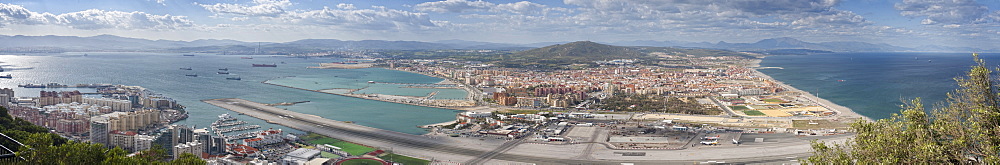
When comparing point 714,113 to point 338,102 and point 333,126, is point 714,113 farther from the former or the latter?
point 338,102

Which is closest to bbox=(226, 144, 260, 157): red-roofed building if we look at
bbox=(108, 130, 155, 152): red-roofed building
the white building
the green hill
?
the white building

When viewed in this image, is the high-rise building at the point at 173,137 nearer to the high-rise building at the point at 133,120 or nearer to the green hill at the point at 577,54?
the high-rise building at the point at 133,120

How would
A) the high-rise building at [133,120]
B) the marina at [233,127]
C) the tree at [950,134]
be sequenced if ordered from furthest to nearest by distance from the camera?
the marina at [233,127], the high-rise building at [133,120], the tree at [950,134]

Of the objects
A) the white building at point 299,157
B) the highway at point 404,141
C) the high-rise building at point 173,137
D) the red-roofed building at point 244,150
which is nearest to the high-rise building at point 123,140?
the high-rise building at point 173,137

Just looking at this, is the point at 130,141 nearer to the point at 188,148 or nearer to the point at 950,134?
the point at 188,148

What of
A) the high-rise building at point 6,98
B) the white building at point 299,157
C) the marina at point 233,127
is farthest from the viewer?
the high-rise building at point 6,98

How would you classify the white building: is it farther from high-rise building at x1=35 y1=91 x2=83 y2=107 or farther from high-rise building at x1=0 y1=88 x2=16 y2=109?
high-rise building at x1=35 y1=91 x2=83 y2=107
